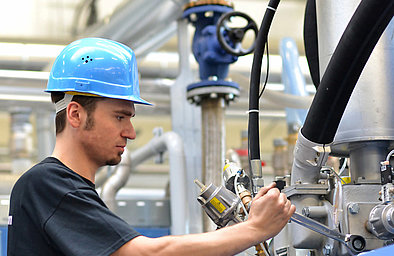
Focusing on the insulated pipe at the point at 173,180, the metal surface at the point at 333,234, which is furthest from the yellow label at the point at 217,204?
the insulated pipe at the point at 173,180

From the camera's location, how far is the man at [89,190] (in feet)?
3.35

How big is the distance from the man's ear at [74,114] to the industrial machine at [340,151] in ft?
0.85

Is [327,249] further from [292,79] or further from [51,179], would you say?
[292,79]

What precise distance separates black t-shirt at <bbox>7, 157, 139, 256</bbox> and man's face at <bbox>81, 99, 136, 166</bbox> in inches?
2.5

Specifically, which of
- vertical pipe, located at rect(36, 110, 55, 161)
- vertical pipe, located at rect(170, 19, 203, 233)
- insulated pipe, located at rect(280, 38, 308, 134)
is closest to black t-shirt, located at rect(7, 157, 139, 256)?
vertical pipe, located at rect(170, 19, 203, 233)

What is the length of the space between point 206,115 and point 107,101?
1.65 meters

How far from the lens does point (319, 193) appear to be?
4.51 ft

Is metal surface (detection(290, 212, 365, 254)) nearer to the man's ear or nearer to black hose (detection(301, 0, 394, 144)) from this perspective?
black hose (detection(301, 0, 394, 144))

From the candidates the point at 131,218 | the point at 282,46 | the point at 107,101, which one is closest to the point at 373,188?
the point at 107,101

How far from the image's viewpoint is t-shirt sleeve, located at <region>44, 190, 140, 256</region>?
3.31ft

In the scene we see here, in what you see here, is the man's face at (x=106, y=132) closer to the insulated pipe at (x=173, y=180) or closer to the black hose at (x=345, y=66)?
the black hose at (x=345, y=66)

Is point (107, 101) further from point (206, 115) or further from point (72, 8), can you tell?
point (72, 8)

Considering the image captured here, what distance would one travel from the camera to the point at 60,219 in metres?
1.04

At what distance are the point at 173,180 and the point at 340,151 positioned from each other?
1.56 metres
